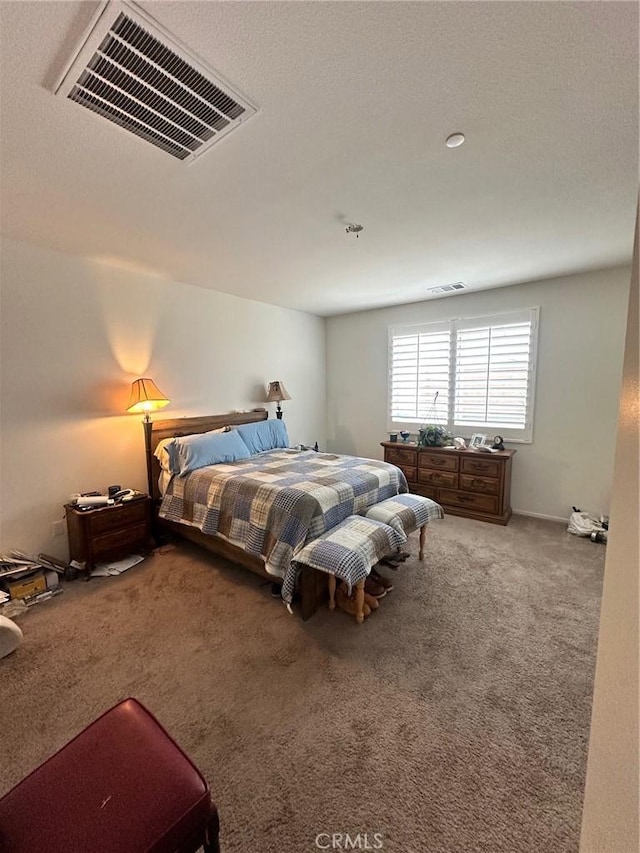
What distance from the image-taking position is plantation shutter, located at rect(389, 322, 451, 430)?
4539 mm

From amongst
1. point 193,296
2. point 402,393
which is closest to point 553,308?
point 402,393

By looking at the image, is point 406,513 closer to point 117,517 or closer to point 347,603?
point 347,603

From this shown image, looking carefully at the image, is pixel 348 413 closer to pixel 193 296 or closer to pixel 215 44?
pixel 193 296

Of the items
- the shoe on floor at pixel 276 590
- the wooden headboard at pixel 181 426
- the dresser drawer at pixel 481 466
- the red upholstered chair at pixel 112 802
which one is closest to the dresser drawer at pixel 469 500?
the dresser drawer at pixel 481 466

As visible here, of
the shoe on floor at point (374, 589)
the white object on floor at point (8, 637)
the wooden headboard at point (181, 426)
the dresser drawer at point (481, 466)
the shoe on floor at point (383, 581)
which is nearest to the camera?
the white object on floor at point (8, 637)

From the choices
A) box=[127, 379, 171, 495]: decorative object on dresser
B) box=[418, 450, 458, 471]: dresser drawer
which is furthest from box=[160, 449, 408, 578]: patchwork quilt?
box=[418, 450, 458, 471]: dresser drawer

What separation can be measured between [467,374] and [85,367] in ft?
13.4

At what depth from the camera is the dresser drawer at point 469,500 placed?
12.6 feet

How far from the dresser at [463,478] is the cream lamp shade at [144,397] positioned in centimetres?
281

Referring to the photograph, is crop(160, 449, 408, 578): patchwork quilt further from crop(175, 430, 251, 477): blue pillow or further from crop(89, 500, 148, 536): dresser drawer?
crop(89, 500, 148, 536): dresser drawer

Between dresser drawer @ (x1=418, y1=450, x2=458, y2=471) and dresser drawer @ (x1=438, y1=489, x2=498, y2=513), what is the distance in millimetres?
276

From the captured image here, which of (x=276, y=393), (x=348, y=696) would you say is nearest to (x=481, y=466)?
(x=276, y=393)

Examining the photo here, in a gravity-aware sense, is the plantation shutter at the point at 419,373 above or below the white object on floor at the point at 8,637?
above
